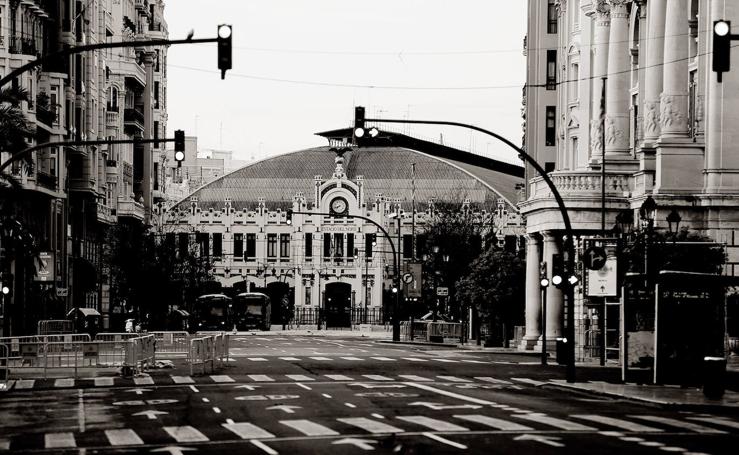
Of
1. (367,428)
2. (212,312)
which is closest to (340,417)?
(367,428)

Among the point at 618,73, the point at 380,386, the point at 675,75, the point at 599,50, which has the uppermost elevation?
the point at 599,50

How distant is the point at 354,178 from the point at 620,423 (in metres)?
140

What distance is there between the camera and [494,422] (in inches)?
1107

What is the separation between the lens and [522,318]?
8550cm

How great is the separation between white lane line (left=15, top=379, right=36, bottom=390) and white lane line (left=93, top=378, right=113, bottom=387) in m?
1.79

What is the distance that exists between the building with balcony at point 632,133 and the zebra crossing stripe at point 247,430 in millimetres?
23893

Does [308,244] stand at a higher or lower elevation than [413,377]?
higher

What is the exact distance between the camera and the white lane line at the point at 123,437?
25047 mm

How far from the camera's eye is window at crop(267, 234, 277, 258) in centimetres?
16350

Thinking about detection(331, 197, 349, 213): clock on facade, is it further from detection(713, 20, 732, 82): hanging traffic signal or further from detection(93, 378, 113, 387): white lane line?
detection(713, 20, 732, 82): hanging traffic signal

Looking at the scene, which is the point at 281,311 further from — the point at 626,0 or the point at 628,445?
the point at 628,445

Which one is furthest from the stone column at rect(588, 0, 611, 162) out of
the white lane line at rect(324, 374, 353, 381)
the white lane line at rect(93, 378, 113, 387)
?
the white lane line at rect(93, 378, 113, 387)

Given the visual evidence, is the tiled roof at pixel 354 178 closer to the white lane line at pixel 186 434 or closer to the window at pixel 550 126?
the window at pixel 550 126

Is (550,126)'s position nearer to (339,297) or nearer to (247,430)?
(247,430)
